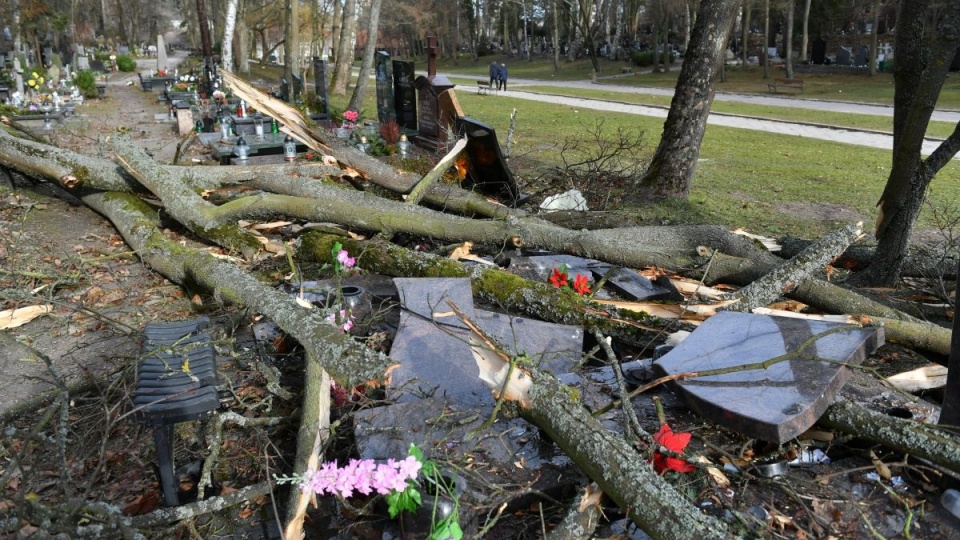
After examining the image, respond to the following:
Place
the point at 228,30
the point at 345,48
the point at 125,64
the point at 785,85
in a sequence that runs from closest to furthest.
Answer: the point at 228,30 < the point at 345,48 < the point at 785,85 < the point at 125,64

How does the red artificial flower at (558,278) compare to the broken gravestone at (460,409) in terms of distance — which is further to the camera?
the red artificial flower at (558,278)

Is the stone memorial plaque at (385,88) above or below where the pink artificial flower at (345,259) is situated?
above

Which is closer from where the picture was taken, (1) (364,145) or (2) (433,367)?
(2) (433,367)

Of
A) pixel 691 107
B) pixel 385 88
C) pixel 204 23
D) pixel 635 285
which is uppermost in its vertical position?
pixel 204 23

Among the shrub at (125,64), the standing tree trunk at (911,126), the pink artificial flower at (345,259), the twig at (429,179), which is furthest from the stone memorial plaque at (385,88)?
the shrub at (125,64)

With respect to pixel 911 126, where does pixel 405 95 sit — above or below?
above

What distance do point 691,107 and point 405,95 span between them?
5907 mm

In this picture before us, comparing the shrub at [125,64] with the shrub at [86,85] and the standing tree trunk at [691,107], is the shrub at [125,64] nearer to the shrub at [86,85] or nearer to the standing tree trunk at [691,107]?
the shrub at [86,85]

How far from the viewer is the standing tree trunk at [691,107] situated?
7938 millimetres

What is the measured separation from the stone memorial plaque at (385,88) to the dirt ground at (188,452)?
7960 millimetres

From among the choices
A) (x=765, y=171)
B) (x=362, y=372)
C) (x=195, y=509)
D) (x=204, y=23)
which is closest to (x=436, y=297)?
(x=362, y=372)

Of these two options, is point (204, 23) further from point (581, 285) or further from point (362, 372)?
point (362, 372)

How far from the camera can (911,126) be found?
190 inches

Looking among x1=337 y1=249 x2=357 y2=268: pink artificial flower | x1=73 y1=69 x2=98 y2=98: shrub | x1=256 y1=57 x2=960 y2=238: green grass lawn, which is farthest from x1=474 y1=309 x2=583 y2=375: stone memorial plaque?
x1=73 y1=69 x2=98 y2=98: shrub
